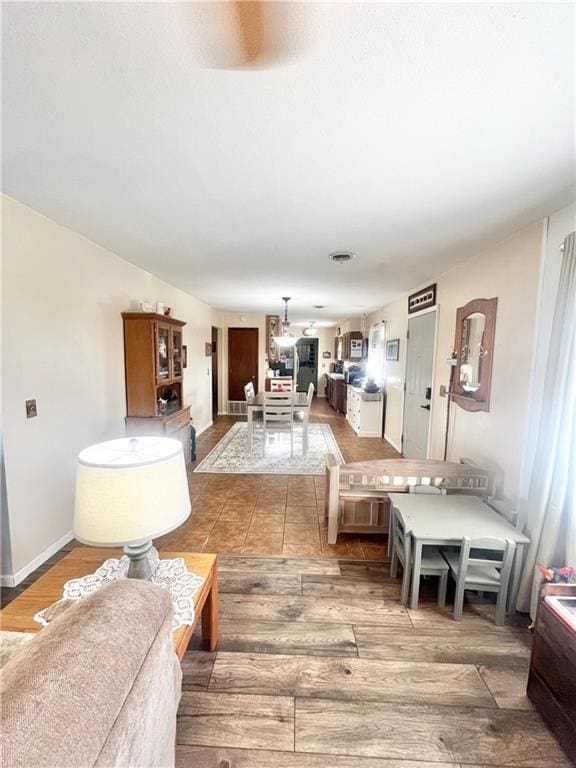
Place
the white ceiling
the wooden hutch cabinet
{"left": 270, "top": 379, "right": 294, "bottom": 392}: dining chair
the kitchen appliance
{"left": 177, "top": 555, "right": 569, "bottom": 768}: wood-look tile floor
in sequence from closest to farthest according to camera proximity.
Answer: the white ceiling → {"left": 177, "top": 555, "right": 569, "bottom": 768}: wood-look tile floor → the wooden hutch cabinet → {"left": 270, "top": 379, "right": 294, "bottom": 392}: dining chair → the kitchen appliance

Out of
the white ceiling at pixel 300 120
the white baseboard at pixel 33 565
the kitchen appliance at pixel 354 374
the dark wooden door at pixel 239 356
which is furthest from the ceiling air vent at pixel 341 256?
the dark wooden door at pixel 239 356

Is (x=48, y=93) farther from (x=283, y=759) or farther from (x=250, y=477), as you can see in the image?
(x=250, y=477)

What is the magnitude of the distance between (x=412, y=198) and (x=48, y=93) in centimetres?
170

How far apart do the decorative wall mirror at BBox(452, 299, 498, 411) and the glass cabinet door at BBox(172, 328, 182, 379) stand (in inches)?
118

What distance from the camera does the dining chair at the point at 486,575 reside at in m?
1.82

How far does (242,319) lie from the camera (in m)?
7.46

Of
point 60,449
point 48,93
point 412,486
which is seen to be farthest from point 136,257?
point 412,486

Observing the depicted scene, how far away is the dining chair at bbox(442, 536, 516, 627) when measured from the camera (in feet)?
5.96

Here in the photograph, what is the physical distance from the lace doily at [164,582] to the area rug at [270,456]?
7.59 ft

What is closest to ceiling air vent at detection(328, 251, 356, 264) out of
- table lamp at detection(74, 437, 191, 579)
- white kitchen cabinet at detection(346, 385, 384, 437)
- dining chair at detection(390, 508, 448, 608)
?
dining chair at detection(390, 508, 448, 608)

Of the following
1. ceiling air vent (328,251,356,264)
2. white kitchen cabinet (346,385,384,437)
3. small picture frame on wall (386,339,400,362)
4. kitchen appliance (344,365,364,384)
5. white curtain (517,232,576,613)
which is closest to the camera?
white curtain (517,232,576,613)

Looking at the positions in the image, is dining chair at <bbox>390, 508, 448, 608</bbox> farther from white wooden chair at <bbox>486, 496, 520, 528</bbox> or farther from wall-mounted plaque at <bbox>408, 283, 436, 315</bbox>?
wall-mounted plaque at <bbox>408, 283, 436, 315</bbox>

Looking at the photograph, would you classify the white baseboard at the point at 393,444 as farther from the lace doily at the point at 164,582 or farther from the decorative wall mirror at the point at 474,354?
the lace doily at the point at 164,582

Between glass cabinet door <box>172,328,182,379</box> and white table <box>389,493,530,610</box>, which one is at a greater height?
glass cabinet door <box>172,328,182,379</box>
